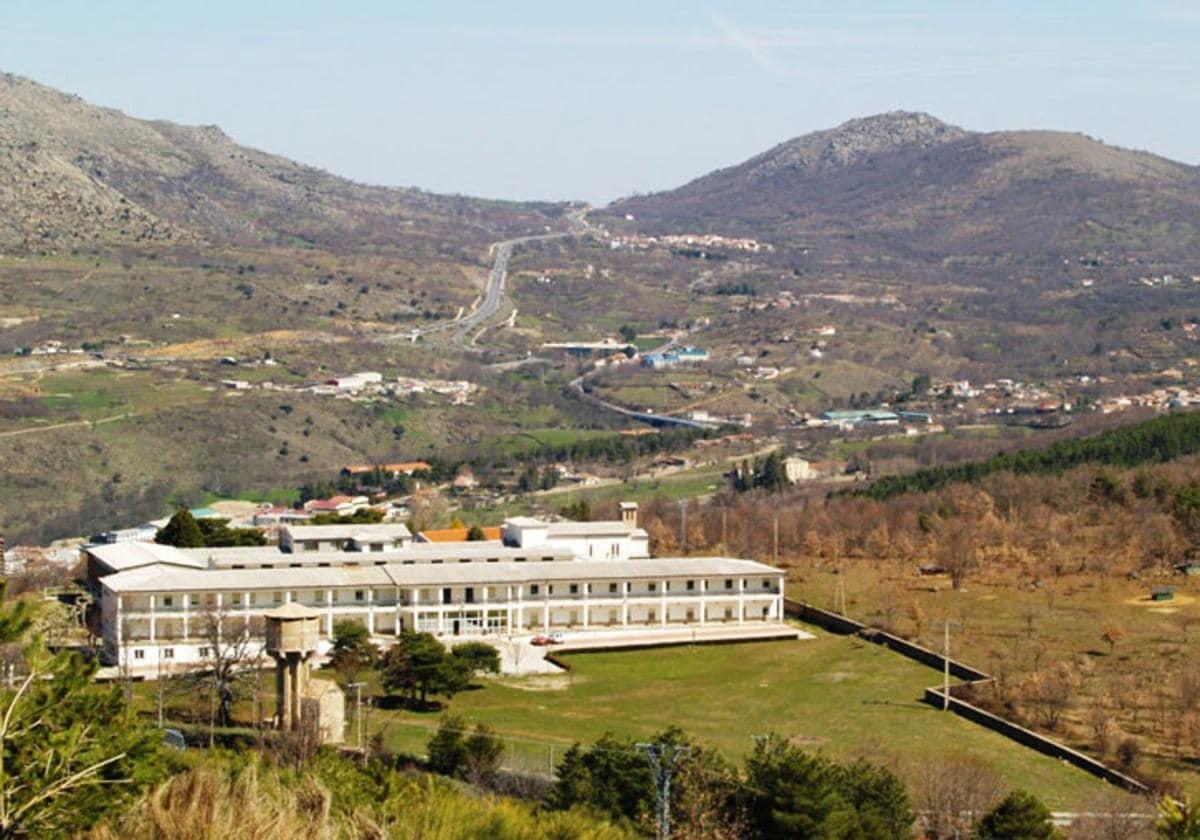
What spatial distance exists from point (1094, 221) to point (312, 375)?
361 feet

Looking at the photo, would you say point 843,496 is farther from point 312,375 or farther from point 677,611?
point 312,375

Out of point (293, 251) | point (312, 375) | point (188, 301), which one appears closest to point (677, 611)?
point (312, 375)

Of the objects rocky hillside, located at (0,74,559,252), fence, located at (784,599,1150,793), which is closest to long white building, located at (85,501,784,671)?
fence, located at (784,599,1150,793)

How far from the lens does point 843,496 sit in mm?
50688

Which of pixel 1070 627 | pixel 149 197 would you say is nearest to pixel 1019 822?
pixel 1070 627

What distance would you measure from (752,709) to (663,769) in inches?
349

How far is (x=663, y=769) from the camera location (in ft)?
63.8

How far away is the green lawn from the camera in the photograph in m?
24.6

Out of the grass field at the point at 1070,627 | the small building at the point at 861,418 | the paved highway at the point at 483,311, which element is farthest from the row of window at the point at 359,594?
the paved highway at the point at 483,311

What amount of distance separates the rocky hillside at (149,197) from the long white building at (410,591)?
75225 millimetres

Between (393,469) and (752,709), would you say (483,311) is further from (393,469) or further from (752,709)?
(752,709)

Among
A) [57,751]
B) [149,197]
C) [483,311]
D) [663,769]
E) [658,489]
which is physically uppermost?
[149,197]

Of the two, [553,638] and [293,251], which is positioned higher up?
[293,251]

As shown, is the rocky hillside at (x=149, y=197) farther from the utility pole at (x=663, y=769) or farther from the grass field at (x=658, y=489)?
the utility pole at (x=663, y=769)
